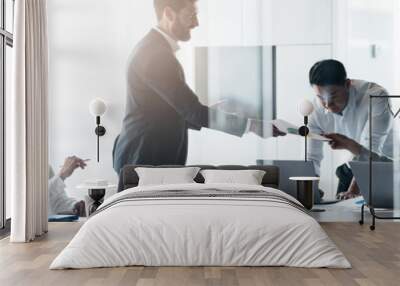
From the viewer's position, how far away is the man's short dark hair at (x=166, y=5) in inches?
305

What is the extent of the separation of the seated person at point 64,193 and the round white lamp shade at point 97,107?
27.6 inches

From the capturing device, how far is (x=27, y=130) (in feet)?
19.8

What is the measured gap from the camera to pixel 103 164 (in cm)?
773

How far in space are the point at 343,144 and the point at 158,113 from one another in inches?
97.1

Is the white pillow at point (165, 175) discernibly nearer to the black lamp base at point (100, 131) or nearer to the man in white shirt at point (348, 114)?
the black lamp base at point (100, 131)

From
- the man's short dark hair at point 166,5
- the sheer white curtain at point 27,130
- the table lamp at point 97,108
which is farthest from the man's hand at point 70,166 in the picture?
the man's short dark hair at point 166,5

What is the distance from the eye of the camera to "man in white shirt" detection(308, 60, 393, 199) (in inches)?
301

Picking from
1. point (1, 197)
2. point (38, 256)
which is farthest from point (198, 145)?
point (38, 256)

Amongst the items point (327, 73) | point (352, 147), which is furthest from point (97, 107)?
point (352, 147)

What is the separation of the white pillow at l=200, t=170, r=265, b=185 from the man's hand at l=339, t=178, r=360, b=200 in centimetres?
124

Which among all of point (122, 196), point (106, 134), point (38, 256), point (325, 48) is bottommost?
point (38, 256)

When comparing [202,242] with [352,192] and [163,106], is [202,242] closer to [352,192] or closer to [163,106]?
[163,106]

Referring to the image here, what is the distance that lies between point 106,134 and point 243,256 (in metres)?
3.63

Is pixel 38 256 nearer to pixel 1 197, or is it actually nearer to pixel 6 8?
pixel 1 197
